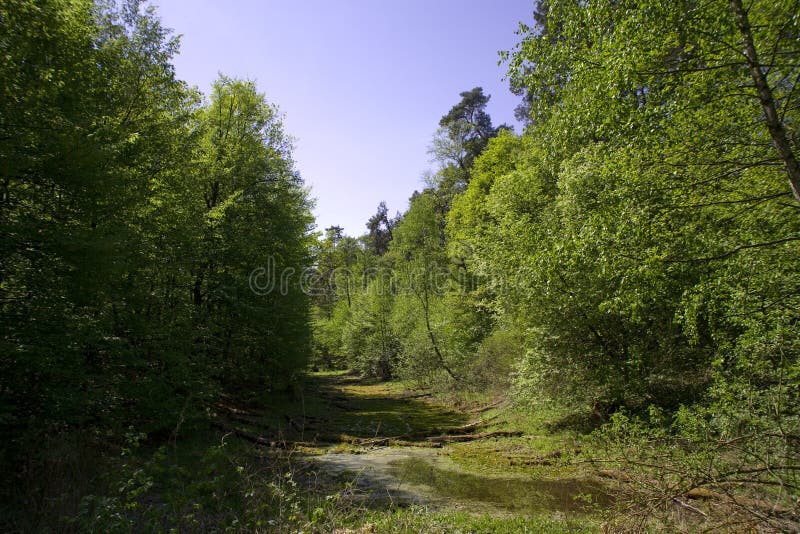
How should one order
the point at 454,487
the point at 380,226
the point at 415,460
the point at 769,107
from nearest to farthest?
the point at 769,107
the point at 454,487
the point at 415,460
the point at 380,226

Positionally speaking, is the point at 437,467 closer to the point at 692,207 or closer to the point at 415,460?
the point at 415,460

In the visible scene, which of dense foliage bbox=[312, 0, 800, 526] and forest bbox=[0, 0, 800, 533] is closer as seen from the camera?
dense foliage bbox=[312, 0, 800, 526]

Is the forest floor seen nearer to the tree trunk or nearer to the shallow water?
the shallow water

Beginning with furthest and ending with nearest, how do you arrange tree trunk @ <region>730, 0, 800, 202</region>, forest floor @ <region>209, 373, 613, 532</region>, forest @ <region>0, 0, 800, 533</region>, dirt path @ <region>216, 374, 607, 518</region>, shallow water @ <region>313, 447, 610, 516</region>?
dirt path @ <region>216, 374, 607, 518</region> < shallow water @ <region>313, 447, 610, 516</region> < forest floor @ <region>209, 373, 613, 532</region> < forest @ <region>0, 0, 800, 533</region> < tree trunk @ <region>730, 0, 800, 202</region>

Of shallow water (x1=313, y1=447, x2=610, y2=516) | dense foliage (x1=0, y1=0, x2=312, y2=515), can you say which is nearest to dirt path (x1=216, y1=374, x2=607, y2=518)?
shallow water (x1=313, y1=447, x2=610, y2=516)

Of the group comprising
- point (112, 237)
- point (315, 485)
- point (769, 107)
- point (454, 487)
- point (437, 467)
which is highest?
point (112, 237)

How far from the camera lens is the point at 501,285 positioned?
50.4 ft

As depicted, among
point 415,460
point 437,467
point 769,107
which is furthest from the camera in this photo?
point 415,460

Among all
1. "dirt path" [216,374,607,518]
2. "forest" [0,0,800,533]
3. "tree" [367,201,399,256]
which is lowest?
"dirt path" [216,374,607,518]

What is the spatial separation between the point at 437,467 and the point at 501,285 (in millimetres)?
6918

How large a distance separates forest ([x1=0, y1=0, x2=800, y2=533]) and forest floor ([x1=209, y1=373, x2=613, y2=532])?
6.9 inches

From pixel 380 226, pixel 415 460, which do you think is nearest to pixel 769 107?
pixel 415 460

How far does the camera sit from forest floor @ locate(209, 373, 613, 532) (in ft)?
23.9

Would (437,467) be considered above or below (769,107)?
below
